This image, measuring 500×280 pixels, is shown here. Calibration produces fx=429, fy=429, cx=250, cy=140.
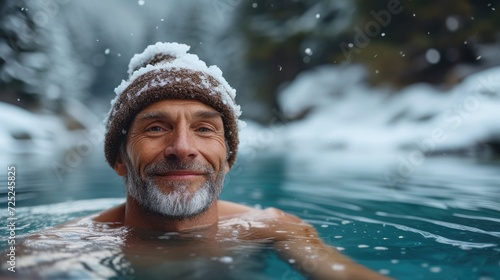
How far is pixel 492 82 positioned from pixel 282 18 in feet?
56.4

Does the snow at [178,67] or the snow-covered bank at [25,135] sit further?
the snow-covered bank at [25,135]

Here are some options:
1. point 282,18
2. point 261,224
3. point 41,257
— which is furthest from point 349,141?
point 41,257

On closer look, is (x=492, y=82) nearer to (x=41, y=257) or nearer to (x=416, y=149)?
(x=416, y=149)

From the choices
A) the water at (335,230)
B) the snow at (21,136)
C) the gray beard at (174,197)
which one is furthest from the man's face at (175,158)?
the snow at (21,136)

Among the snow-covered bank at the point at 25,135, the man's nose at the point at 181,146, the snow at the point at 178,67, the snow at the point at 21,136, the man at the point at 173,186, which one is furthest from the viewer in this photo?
the snow at the point at 21,136

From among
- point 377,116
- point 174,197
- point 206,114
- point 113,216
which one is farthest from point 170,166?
point 377,116

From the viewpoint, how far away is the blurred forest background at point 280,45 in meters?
20.8

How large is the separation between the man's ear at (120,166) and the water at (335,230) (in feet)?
1.35

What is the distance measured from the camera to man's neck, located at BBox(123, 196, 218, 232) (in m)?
2.80

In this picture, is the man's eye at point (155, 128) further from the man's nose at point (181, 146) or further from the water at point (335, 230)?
the water at point (335, 230)

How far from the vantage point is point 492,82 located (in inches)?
635

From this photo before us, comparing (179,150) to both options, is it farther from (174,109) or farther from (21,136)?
(21,136)

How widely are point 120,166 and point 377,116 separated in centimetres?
2034

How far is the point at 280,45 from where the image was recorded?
28344 millimetres
